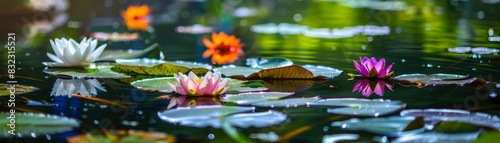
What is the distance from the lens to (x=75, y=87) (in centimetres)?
199

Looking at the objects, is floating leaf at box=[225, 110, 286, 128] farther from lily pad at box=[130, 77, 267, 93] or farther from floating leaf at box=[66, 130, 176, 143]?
lily pad at box=[130, 77, 267, 93]

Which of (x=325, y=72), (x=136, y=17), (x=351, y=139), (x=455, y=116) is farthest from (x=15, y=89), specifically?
(x=136, y=17)

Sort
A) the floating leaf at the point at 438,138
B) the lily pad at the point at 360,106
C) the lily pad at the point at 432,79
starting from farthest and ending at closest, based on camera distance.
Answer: the lily pad at the point at 432,79, the lily pad at the point at 360,106, the floating leaf at the point at 438,138

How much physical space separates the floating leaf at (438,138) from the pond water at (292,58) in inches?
1.2

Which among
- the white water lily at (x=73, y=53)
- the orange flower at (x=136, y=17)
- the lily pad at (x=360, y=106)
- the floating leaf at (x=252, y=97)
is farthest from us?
the orange flower at (x=136, y=17)

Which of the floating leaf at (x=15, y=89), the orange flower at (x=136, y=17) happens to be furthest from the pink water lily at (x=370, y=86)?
the orange flower at (x=136, y=17)

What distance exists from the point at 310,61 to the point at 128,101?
3.37 feet

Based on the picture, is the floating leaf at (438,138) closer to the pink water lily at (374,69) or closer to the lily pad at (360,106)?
the lily pad at (360,106)

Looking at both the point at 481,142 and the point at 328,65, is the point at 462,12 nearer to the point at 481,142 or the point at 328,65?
the point at 328,65

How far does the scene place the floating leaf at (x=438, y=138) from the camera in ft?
4.09

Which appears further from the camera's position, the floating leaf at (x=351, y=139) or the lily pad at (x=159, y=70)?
the lily pad at (x=159, y=70)

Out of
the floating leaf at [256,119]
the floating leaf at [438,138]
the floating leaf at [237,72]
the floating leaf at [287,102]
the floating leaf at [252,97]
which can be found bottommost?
the floating leaf at [438,138]

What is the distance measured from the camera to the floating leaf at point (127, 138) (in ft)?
4.17

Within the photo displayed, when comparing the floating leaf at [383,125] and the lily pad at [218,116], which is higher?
the lily pad at [218,116]
